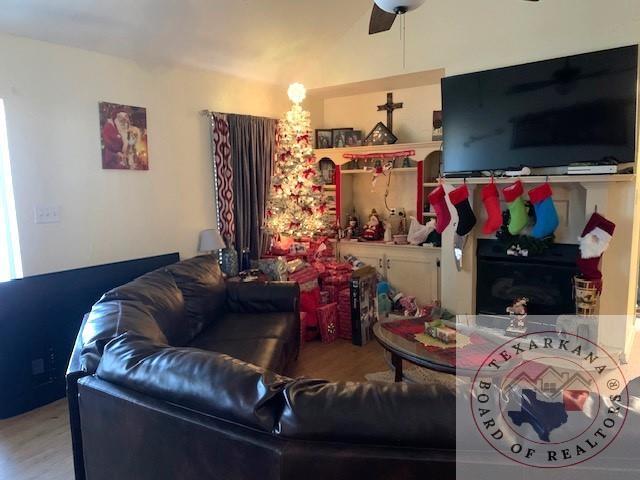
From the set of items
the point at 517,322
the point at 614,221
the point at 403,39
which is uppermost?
the point at 403,39

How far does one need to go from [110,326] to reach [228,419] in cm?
91

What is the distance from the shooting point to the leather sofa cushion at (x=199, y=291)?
121 inches

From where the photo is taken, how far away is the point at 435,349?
8.43 ft

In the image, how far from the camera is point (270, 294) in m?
3.52

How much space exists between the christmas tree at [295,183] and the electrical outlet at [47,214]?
1.91m

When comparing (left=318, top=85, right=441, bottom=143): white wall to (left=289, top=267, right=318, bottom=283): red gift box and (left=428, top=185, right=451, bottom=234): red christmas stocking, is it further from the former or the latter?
(left=289, top=267, right=318, bottom=283): red gift box

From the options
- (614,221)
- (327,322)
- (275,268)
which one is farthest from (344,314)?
(614,221)

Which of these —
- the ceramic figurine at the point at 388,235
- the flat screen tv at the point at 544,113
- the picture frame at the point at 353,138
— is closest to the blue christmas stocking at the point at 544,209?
the flat screen tv at the point at 544,113

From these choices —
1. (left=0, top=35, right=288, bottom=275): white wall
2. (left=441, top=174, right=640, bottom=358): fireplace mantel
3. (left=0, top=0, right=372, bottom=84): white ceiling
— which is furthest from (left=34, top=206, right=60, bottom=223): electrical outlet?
(left=441, top=174, right=640, bottom=358): fireplace mantel

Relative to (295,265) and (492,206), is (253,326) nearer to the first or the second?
(295,265)

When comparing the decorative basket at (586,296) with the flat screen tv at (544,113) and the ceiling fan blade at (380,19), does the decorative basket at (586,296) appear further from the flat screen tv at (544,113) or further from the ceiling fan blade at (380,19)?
the ceiling fan blade at (380,19)

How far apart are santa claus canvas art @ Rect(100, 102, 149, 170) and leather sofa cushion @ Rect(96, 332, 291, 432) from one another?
2.25m

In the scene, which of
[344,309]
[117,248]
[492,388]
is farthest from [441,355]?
[117,248]

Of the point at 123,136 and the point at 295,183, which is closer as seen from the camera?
the point at 123,136
